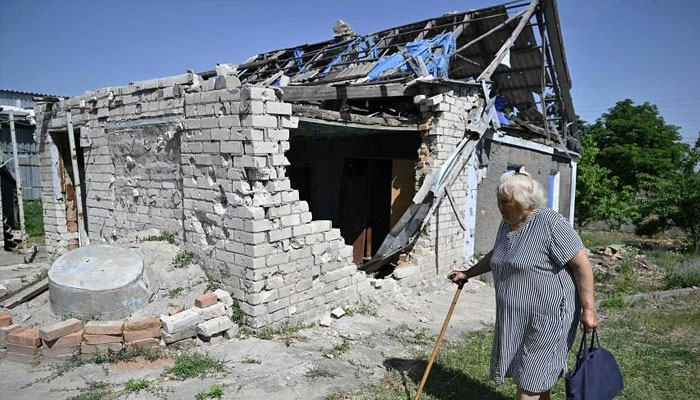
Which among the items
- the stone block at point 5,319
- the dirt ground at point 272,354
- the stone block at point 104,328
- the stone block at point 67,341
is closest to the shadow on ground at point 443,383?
the dirt ground at point 272,354

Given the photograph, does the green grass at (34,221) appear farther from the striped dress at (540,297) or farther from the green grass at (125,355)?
the striped dress at (540,297)

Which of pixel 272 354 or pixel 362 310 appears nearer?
pixel 272 354

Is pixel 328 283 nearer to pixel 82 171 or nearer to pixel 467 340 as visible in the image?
pixel 467 340

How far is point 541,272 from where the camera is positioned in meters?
2.66

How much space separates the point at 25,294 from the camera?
527 centimetres

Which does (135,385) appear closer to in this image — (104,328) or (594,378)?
(104,328)

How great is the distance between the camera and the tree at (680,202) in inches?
484

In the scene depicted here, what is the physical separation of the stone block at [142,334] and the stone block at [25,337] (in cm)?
82

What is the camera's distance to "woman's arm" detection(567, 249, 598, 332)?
254cm

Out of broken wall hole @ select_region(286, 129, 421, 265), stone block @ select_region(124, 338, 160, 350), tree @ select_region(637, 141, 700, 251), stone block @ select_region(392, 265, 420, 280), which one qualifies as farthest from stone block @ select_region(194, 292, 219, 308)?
tree @ select_region(637, 141, 700, 251)

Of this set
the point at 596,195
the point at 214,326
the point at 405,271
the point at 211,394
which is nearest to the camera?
the point at 211,394

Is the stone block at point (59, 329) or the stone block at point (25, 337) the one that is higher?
the stone block at point (59, 329)

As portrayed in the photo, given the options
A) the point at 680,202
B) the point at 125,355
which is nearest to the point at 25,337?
the point at 125,355

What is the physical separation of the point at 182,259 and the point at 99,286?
106 cm
